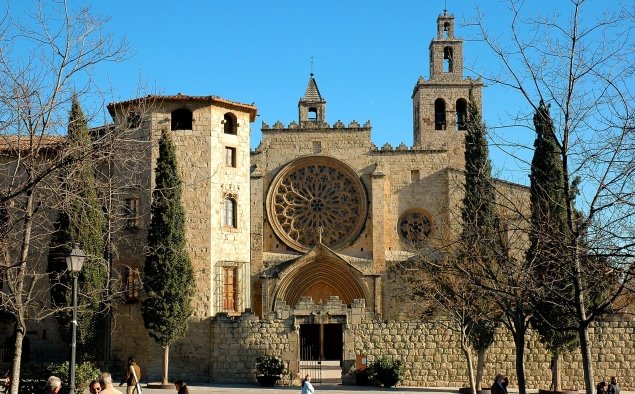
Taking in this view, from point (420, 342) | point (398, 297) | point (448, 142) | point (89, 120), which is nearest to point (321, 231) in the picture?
point (398, 297)

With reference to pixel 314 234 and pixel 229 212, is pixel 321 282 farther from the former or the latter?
pixel 229 212

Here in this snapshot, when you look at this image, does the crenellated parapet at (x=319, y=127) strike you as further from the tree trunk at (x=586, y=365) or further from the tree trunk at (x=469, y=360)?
the tree trunk at (x=586, y=365)

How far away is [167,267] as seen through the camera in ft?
96.4

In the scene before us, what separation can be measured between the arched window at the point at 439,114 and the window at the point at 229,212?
18.4 m

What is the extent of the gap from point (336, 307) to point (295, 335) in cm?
169

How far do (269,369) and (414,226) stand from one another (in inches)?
601

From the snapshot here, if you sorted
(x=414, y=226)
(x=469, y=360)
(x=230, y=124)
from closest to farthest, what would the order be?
(x=469, y=360) < (x=230, y=124) < (x=414, y=226)

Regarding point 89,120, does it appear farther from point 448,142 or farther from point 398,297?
point 448,142

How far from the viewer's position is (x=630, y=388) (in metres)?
29.3

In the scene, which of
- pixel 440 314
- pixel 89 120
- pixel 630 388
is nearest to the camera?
pixel 89 120

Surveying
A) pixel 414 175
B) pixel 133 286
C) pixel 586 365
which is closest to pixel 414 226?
pixel 414 175

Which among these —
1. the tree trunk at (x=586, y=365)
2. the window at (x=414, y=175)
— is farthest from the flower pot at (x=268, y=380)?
the tree trunk at (x=586, y=365)

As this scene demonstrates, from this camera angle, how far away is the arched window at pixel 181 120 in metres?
33.0

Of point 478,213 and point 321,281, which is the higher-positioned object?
point 478,213
